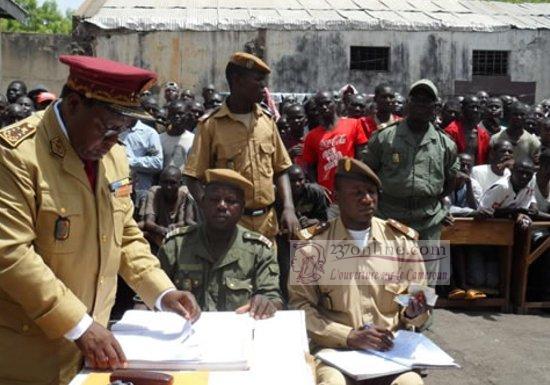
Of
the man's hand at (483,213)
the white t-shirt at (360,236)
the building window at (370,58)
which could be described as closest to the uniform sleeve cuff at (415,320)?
the white t-shirt at (360,236)

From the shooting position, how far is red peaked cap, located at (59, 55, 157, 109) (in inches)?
85.9

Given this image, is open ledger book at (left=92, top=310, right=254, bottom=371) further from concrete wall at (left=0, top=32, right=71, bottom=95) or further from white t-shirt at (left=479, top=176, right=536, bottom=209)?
concrete wall at (left=0, top=32, right=71, bottom=95)

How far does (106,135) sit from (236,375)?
0.84 meters

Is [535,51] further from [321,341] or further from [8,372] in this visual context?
[8,372]

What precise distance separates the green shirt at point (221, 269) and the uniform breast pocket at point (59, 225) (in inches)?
61.2

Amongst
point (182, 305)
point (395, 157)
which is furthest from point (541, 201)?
point (182, 305)

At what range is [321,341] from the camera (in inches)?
139

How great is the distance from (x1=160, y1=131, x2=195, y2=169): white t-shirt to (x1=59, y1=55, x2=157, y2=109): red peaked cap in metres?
4.53

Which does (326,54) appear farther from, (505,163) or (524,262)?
(524,262)

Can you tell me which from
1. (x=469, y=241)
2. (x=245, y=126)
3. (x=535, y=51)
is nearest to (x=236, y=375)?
(x=245, y=126)

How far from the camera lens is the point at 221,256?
388 cm

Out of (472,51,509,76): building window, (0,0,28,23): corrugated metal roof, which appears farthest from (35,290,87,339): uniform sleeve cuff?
(472,51,509,76): building window

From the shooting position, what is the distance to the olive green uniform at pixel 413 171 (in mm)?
5270

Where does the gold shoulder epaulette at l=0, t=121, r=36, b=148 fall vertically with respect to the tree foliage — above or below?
below
